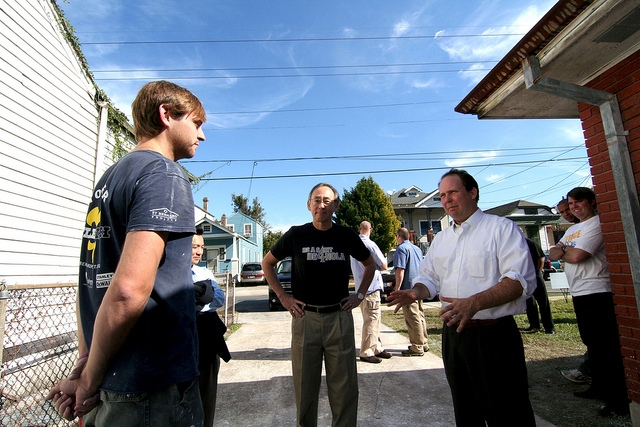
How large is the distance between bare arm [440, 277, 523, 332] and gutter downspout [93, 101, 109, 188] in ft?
21.2

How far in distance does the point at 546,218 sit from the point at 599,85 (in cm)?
3036

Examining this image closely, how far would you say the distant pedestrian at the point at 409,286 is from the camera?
16.6 feet

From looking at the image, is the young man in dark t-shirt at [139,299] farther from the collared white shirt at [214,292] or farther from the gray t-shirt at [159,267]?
the collared white shirt at [214,292]

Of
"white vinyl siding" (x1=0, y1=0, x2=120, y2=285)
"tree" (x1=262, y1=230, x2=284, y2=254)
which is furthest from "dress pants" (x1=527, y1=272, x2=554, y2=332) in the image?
"tree" (x1=262, y1=230, x2=284, y2=254)

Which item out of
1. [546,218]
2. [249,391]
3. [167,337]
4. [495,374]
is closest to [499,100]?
[495,374]

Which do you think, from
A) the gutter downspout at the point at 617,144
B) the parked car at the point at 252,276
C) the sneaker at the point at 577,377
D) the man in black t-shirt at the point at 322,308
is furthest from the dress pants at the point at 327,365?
the parked car at the point at 252,276

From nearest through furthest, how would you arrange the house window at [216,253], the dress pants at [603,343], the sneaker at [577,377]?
1. the dress pants at [603,343]
2. the sneaker at [577,377]
3. the house window at [216,253]

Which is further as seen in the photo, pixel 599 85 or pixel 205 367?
pixel 599 85

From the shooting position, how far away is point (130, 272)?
1010 millimetres

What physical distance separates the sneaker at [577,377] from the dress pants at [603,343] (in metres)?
0.43

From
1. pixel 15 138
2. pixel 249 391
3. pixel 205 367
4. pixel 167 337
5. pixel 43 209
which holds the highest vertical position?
pixel 15 138

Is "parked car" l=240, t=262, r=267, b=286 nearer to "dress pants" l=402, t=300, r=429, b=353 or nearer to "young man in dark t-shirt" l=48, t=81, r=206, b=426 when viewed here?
"dress pants" l=402, t=300, r=429, b=353

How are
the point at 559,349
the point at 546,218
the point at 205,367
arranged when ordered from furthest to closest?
1. the point at 546,218
2. the point at 559,349
3. the point at 205,367

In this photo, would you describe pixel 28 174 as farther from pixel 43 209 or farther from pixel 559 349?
pixel 559 349
